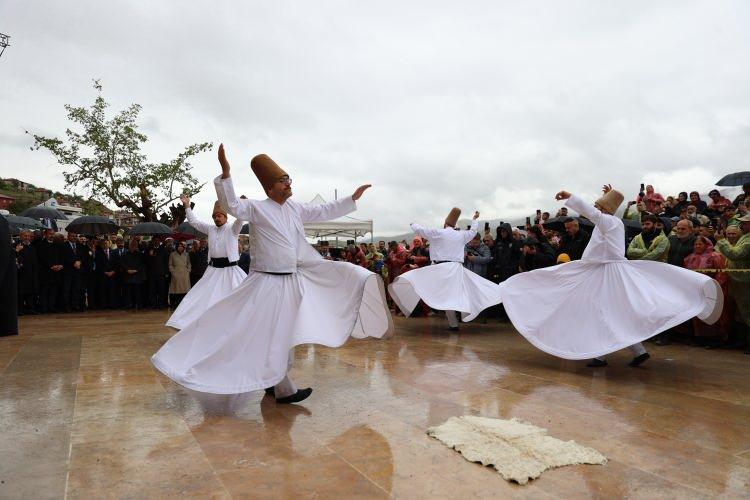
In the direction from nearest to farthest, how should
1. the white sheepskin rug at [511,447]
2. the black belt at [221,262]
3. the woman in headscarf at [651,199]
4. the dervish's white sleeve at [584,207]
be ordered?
the white sheepskin rug at [511,447] → the dervish's white sleeve at [584,207] → the black belt at [221,262] → the woman in headscarf at [651,199]

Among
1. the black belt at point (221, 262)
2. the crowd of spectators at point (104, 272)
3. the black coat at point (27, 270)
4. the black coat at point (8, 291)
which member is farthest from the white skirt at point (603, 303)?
the black coat at point (27, 270)

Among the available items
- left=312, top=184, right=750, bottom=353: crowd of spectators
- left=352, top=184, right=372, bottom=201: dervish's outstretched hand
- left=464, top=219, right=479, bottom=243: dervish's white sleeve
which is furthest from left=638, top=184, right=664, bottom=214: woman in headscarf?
left=352, top=184, right=372, bottom=201: dervish's outstretched hand

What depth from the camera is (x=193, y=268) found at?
14.3m

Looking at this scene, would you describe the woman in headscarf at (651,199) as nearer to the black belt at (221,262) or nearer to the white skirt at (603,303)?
the white skirt at (603,303)

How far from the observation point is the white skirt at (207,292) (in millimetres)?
7484

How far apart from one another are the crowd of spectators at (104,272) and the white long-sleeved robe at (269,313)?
32.4 ft

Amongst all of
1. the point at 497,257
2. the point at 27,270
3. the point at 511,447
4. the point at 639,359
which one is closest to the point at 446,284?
the point at 497,257

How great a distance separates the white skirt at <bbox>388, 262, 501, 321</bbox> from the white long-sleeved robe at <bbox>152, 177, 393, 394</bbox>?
4.08m

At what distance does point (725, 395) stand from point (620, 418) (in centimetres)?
152

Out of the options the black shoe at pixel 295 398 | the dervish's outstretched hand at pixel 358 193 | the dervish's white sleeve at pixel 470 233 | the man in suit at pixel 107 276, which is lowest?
the black shoe at pixel 295 398

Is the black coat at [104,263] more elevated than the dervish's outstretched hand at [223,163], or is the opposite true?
the dervish's outstretched hand at [223,163]

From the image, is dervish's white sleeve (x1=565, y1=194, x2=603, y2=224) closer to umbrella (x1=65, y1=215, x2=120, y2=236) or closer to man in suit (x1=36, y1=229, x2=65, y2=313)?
umbrella (x1=65, y1=215, x2=120, y2=236)

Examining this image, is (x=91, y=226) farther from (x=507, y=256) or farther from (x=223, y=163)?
(x=223, y=163)

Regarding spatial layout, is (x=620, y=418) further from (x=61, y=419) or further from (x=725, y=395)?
(x=61, y=419)
